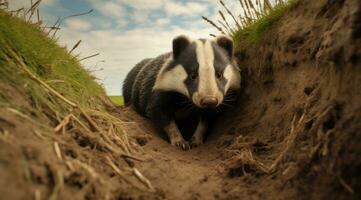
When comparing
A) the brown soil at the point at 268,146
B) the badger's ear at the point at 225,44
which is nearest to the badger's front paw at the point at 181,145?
the brown soil at the point at 268,146

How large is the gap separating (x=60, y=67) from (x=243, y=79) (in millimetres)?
1761

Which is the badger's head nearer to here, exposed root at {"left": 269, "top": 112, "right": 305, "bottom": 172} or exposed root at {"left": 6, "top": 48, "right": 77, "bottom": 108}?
exposed root at {"left": 269, "top": 112, "right": 305, "bottom": 172}

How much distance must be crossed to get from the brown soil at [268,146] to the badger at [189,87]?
0.98 ft

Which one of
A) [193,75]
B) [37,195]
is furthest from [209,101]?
[37,195]

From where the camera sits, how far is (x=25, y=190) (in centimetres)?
143

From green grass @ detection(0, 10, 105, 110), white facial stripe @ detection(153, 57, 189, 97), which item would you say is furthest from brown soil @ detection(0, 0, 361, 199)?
white facial stripe @ detection(153, 57, 189, 97)

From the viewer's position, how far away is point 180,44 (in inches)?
161

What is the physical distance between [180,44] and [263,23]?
802 mm

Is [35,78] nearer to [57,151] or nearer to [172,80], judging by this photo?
[57,151]

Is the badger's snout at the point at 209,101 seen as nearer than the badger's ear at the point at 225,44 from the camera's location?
Yes

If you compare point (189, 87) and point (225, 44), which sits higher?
point (225, 44)

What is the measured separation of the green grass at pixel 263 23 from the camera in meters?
3.89

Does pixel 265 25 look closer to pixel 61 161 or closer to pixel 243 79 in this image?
pixel 243 79

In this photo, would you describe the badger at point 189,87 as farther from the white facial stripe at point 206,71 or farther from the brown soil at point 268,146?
the brown soil at point 268,146
